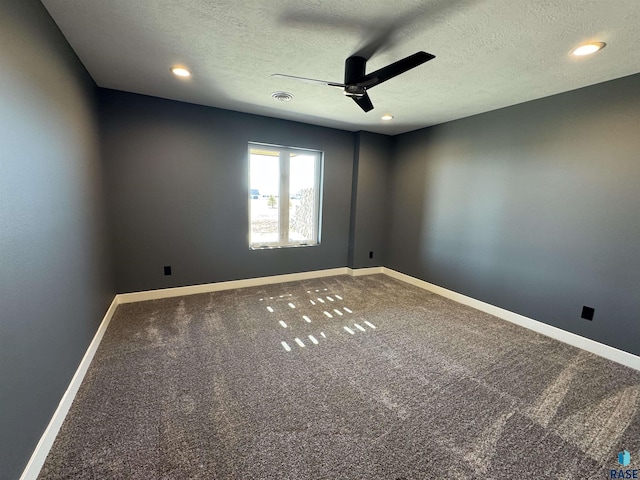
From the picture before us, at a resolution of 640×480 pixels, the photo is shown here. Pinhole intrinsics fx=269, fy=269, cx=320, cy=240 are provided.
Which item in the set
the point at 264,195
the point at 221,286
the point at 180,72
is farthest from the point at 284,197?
the point at 180,72

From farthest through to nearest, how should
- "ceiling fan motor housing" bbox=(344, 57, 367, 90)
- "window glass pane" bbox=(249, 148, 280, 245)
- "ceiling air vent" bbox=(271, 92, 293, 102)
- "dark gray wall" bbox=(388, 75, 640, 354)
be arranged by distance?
1. "window glass pane" bbox=(249, 148, 280, 245)
2. "ceiling air vent" bbox=(271, 92, 293, 102)
3. "dark gray wall" bbox=(388, 75, 640, 354)
4. "ceiling fan motor housing" bbox=(344, 57, 367, 90)

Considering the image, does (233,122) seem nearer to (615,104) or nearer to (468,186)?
(468,186)

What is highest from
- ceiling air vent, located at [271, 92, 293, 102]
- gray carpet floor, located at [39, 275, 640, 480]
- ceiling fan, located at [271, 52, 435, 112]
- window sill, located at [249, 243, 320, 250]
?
ceiling air vent, located at [271, 92, 293, 102]

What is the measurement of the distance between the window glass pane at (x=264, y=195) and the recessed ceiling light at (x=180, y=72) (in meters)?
1.37

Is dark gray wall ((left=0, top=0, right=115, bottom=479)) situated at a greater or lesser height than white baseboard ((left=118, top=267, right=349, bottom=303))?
greater

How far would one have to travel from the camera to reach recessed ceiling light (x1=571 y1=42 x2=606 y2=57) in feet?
5.70

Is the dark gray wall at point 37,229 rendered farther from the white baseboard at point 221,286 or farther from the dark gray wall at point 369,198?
the dark gray wall at point 369,198

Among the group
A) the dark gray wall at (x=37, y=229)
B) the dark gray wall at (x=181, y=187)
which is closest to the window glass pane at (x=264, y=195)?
the dark gray wall at (x=181, y=187)

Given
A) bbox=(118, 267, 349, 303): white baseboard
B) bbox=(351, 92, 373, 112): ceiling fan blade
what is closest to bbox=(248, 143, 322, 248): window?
bbox=(118, 267, 349, 303): white baseboard

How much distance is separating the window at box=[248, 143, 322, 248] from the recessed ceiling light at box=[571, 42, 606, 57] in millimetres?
2922

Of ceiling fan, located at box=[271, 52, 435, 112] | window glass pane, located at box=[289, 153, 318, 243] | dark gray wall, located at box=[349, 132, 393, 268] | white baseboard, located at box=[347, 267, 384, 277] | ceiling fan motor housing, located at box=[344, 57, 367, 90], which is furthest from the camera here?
white baseboard, located at box=[347, 267, 384, 277]

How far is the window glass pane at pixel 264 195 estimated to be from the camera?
149 inches

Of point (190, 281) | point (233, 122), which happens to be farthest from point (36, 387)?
point (233, 122)

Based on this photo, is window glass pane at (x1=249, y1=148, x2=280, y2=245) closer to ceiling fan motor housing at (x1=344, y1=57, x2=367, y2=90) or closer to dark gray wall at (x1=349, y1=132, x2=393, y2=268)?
dark gray wall at (x1=349, y1=132, x2=393, y2=268)
